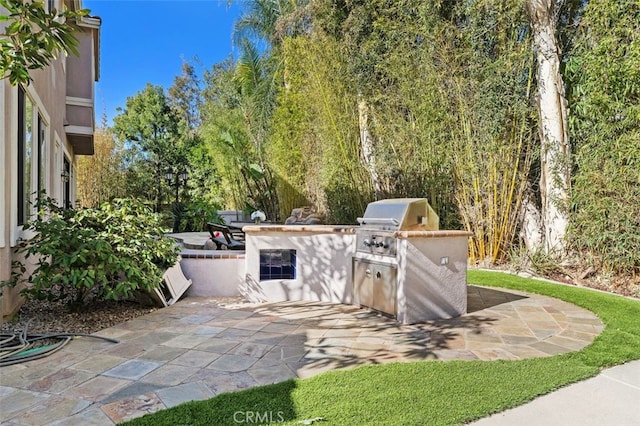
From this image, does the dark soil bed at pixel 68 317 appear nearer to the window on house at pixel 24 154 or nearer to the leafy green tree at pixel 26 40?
the window on house at pixel 24 154

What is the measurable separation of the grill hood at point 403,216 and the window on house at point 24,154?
418 cm

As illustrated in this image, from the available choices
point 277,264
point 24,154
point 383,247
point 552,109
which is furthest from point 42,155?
point 552,109

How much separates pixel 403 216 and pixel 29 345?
3.83 m

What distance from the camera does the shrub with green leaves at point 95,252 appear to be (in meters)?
4.22

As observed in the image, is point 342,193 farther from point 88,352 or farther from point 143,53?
point 143,53

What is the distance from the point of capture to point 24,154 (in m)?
5.05

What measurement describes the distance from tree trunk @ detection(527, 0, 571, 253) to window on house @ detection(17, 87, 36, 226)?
783 cm

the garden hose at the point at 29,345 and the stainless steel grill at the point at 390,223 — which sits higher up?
the stainless steel grill at the point at 390,223

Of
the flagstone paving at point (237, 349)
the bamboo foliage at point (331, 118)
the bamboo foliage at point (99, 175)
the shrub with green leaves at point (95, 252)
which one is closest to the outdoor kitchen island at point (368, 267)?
the flagstone paving at point (237, 349)

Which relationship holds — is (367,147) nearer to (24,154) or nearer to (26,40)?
(24,154)

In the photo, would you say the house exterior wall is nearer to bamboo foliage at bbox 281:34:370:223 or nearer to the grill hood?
the grill hood

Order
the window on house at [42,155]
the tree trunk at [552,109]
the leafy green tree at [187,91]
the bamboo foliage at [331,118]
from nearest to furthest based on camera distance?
the window on house at [42,155] → the tree trunk at [552,109] → the bamboo foliage at [331,118] → the leafy green tree at [187,91]

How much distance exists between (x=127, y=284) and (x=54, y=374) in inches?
60.8

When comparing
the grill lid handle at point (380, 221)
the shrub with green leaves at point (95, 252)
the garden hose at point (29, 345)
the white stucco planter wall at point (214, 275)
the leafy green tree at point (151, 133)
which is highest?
the leafy green tree at point (151, 133)
